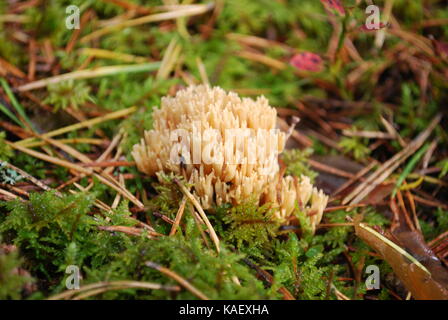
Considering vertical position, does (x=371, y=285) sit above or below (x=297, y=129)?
below

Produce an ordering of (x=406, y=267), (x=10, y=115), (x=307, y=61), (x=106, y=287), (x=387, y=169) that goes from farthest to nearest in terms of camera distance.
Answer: (x=307, y=61)
(x=387, y=169)
(x=10, y=115)
(x=406, y=267)
(x=106, y=287)

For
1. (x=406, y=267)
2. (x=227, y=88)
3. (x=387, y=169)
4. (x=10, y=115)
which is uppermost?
(x=227, y=88)

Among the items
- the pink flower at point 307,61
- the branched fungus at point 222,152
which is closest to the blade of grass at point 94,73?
the branched fungus at point 222,152

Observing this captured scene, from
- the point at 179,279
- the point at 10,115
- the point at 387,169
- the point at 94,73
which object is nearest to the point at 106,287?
the point at 179,279

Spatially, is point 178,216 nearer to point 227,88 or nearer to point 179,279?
point 179,279

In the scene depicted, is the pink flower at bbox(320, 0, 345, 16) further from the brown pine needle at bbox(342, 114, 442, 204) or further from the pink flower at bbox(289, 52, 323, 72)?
the brown pine needle at bbox(342, 114, 442, 204)

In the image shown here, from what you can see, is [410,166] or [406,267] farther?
[410,166]

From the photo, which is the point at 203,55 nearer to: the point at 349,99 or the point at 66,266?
the point at 349,99
